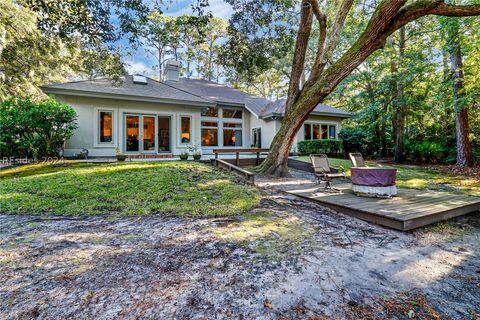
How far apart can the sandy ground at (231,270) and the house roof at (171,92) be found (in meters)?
Answer: 7.16

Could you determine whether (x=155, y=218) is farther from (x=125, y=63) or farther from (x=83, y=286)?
(x=125, y=63)

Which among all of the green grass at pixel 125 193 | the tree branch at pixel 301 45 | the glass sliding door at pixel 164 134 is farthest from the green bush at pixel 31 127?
the tree branch at pixel 301 45

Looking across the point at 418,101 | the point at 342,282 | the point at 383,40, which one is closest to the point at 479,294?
the point at 342,282

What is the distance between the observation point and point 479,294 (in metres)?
2.27

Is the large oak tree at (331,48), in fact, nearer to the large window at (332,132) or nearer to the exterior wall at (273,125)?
the exterior wall at (273,125)

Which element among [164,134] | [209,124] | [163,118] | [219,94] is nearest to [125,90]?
[163,118]

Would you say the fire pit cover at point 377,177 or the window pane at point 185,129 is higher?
the window pane at point 185,129

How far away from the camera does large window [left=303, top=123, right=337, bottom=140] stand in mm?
15466

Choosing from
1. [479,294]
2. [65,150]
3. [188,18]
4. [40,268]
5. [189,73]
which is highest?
[189,73]

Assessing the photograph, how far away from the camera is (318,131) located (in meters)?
15.9

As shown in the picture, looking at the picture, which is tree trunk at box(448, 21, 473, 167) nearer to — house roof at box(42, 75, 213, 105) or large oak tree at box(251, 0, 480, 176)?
large oak tree at box(251, 0, 480, 176)

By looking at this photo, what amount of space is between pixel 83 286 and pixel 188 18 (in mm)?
6522

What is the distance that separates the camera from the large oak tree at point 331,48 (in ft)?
18.9

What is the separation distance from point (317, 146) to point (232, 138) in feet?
18.2
